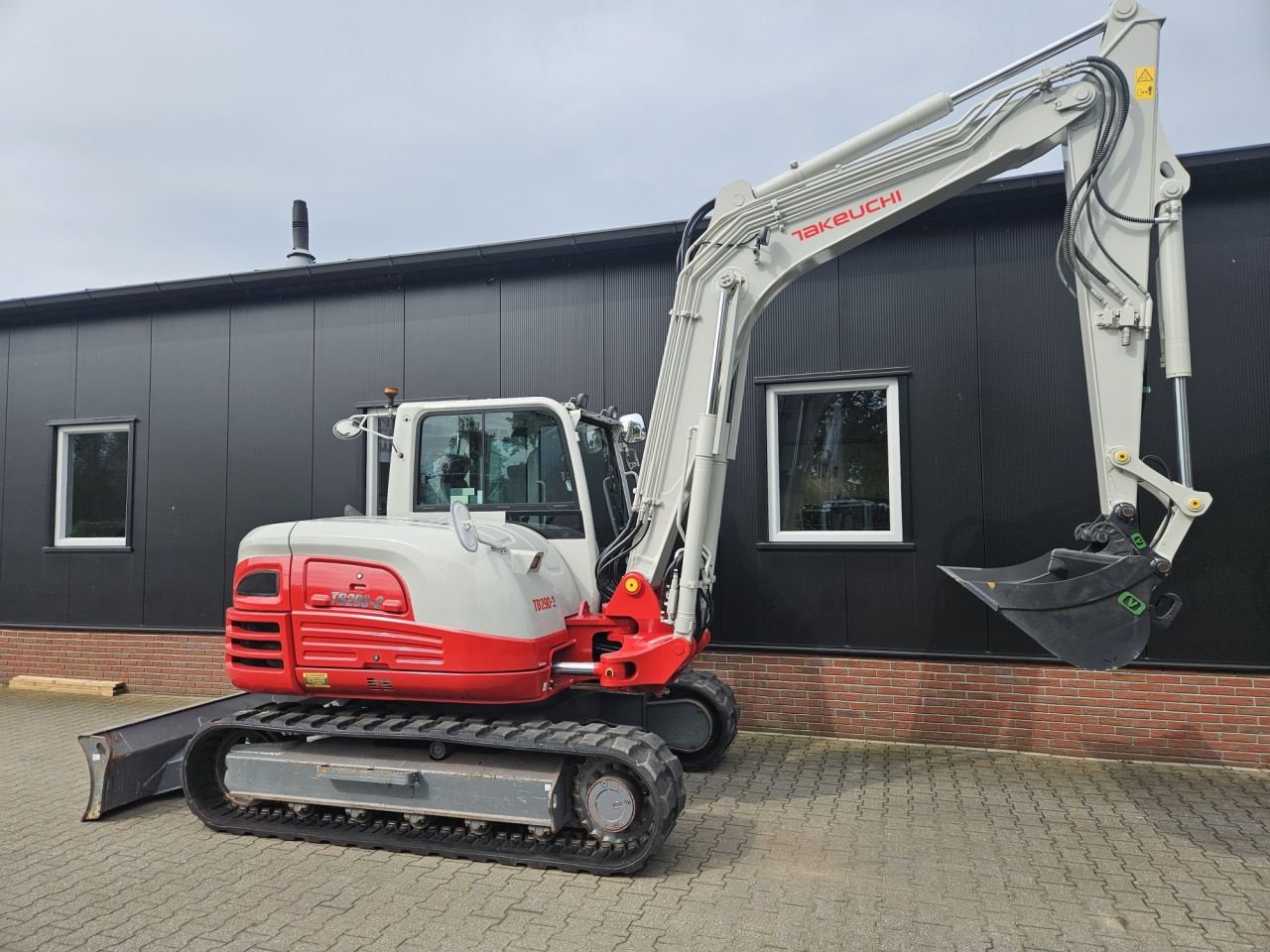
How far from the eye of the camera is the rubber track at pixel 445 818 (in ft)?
13.9

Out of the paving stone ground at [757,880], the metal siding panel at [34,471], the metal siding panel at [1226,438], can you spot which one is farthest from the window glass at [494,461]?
the metal siding panel at [34,471]

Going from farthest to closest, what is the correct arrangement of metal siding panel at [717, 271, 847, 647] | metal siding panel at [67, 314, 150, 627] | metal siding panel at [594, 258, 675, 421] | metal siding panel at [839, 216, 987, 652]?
metal siding panel at [67, 314, 150, 627] → metal siding panel at [594, 258, 675, 421] → metal siding panel at [717, 271, 847, 647] → metal siding panel at [839, 216, 987, 652]

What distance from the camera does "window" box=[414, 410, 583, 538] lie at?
5.32 meters

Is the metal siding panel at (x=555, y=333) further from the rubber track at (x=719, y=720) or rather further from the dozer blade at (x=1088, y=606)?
the dozer blade at (x=1088, y=606)

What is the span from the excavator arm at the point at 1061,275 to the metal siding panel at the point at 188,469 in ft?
18.2

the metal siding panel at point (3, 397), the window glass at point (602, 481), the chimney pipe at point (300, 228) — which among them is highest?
the chimney pipe at point (300, 228)

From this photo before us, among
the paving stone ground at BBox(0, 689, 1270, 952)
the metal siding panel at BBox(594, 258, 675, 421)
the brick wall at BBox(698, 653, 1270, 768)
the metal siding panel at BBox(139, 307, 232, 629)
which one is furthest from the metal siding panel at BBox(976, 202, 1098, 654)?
the metal siding panel at BBox(139, 307, 232, 629)

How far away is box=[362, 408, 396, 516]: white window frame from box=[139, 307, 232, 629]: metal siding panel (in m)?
4.05

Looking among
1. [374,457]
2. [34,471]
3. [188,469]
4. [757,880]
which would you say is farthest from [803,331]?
[34,471]

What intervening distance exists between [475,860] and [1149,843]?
12.1 feet

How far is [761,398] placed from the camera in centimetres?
745

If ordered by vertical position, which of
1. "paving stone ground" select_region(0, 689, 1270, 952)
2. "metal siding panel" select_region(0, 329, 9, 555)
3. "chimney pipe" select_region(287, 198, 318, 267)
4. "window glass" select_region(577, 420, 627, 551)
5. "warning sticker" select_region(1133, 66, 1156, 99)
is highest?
"chimney pipe" select_region(287, 198, 318, 267)

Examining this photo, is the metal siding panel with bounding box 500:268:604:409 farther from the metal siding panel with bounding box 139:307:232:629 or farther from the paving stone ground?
the paving stone ground

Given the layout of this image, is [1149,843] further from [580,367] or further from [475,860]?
[580,367]
